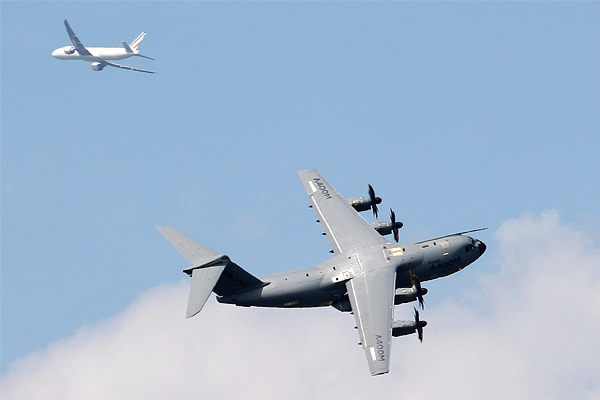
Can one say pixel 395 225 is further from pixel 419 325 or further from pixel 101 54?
pixel 101 54

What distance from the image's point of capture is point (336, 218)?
2744 inches

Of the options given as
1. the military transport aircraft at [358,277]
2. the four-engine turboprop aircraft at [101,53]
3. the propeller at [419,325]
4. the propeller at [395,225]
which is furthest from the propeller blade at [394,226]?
the four-engine turboprop aircraft at [101,53]

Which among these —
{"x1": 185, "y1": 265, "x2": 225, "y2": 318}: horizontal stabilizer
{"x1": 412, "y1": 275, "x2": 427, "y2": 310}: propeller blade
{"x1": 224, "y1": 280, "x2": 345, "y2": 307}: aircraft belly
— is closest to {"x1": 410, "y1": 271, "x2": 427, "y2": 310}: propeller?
{"x1": 412, "y1": 275, "x2": 427, "y2": 310}: propeller blade

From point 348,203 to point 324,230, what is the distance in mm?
4145

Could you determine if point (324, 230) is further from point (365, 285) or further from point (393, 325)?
point (393, 325)

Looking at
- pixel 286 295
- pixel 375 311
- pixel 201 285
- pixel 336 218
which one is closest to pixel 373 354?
pixel 375 311

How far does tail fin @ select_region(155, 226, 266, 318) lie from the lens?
57.2 metres

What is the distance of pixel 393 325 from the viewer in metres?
59.4

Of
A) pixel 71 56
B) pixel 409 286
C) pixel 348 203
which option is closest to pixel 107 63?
pixel 71 56

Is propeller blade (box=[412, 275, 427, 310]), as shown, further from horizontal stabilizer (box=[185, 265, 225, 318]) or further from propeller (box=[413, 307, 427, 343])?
horizontal stabilizer (box=[185, 265, 225, 318])

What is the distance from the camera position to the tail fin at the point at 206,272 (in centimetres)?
5716

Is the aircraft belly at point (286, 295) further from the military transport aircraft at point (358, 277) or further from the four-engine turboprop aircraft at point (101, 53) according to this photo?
the four-engine turboprop aircraft at point (101, 53)

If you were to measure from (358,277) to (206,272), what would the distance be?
12.4 metres

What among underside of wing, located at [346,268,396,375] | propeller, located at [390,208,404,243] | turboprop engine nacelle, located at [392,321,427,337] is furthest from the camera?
propeller, located at [390,208,404,243]
